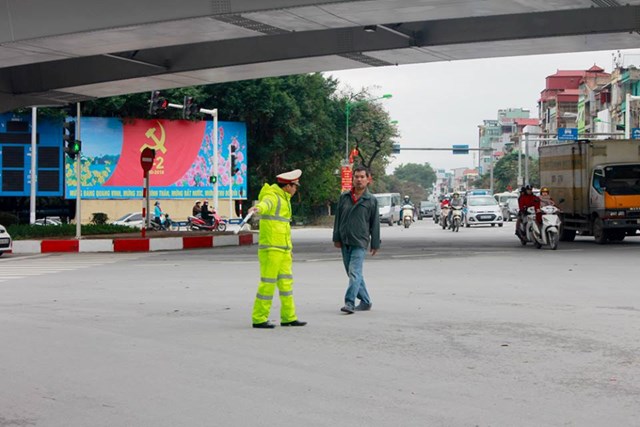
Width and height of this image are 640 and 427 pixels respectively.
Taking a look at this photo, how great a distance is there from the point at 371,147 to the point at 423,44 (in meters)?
56.5

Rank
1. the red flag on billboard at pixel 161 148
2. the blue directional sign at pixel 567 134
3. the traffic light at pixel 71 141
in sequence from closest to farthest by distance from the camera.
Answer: the traffic light at pixel 71 141, the red flag on billboard at pixel 161 148, the blue directional sign at pixel 567 134

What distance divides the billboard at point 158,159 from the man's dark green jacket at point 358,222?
3793cm

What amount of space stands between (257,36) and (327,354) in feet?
54.2

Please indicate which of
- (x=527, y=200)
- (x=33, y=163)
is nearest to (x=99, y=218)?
(x=33, y=163)

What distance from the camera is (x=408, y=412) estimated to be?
6.12 m

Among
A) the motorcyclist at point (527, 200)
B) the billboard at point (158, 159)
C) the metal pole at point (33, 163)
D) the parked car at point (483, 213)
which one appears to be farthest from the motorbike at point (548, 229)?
the metal pole at point (33, 163)

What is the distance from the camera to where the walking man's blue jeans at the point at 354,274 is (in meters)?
11.4

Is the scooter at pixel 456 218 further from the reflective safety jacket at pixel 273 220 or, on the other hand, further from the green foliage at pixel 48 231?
the reflective safety jacket at pixel 273 220

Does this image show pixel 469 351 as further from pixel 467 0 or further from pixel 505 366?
pixel 467 0

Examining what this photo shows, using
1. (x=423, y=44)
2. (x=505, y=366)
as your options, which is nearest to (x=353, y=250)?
(x=505, y=366)

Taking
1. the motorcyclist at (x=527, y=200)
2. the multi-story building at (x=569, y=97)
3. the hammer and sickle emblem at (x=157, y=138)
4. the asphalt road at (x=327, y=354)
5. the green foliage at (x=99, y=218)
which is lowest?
the asphalt road at (x=327, y=354)

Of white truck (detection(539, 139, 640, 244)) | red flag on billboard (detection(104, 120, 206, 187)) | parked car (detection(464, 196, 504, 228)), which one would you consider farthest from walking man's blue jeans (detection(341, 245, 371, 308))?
red flag on billboard (detection(104, 120, 206, 187))

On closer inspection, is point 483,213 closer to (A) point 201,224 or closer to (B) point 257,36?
(A) point 201,224

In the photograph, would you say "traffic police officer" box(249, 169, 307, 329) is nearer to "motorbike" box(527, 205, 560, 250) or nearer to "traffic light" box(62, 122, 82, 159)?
"motorbike" box(527, 205, 560, 250)
